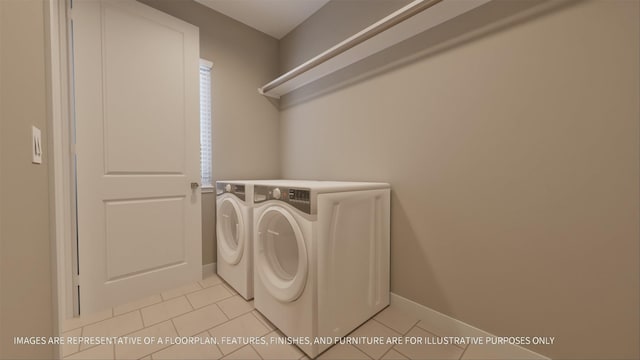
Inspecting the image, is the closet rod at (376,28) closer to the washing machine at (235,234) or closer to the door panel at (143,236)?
the washing machine at (235,234)

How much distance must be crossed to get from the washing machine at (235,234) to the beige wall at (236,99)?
239mm

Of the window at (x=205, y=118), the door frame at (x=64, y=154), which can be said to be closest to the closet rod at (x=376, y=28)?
the window at (x=205, y=118)

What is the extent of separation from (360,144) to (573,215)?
129cm

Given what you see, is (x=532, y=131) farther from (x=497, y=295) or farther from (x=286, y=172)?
(x=286, y=172)

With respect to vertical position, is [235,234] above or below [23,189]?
below

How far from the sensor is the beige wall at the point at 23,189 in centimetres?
55

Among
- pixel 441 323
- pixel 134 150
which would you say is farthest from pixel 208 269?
pixel 441 323

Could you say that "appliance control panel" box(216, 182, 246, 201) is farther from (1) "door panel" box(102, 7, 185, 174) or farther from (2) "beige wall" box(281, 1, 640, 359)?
(2) "beige wall" box(281, 1, 640, 359)

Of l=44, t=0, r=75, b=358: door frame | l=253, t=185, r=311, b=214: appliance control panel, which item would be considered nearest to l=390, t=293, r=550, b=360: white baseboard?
l=253, t=185, r=311, b=214: appliance control panel

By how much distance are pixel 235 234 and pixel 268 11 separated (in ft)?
7.23

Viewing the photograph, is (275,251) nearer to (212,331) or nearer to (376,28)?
(212,331)

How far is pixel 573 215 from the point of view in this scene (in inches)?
42.1

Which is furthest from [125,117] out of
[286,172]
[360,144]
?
[360,144]

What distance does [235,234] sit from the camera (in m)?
2.12
